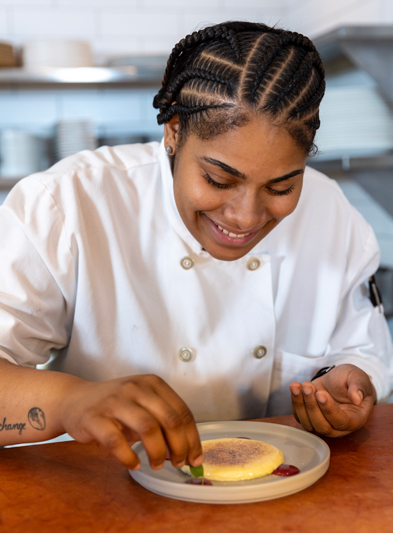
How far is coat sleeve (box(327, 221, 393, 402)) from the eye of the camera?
1378 millimetres

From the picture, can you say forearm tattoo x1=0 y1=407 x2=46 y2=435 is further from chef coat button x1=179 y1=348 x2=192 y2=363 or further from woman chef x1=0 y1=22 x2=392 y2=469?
chef coat button x1=179 y1=348 x2=192 y2=363

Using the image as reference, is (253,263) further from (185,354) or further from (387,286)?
(387,286)

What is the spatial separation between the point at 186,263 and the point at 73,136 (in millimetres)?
1590

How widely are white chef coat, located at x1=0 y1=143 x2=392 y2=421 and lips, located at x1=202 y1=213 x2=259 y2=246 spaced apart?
15 centimetres

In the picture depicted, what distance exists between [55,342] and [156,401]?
1.72ft

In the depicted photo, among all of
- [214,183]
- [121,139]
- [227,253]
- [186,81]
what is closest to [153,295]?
[227,253]

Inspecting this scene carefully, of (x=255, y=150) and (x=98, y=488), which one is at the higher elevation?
(x=255, y=150)

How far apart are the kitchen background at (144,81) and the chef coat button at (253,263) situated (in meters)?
0.86

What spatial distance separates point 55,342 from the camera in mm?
1218

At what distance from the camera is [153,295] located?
4.18 ft

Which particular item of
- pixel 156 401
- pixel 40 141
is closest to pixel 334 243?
pixel 156 401

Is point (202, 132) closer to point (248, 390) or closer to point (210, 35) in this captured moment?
point (210, 35)

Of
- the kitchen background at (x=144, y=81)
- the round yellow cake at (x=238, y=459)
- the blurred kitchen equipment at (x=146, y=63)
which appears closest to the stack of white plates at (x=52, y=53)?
the kitchen background at (x=144, y=81)

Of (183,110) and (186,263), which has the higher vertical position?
(183,110)
